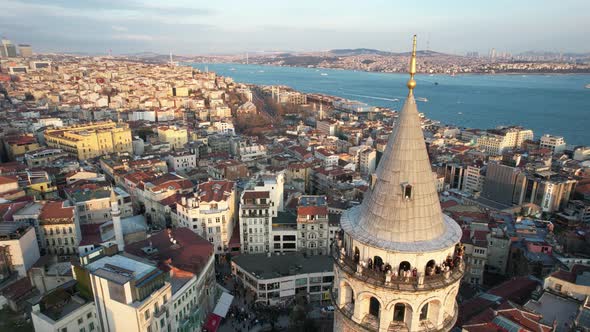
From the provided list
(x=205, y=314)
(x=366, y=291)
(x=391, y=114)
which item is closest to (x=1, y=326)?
(x=205, y=314)

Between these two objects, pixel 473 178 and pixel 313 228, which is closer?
pixel 313 228

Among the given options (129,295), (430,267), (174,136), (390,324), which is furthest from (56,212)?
(174,136)

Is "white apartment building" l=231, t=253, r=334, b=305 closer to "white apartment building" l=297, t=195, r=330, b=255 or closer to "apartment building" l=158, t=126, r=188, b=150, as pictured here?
"white apartment building" l=297, t=195, r=330, b=255

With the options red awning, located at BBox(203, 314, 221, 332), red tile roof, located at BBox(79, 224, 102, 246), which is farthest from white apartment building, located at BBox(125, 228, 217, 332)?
red tile roof, located at BBox(79, 224, 102, 246)

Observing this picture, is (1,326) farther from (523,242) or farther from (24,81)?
(24,81)

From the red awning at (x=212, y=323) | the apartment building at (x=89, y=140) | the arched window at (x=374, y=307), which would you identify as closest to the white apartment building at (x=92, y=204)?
the red awning at (x=212, y=323)

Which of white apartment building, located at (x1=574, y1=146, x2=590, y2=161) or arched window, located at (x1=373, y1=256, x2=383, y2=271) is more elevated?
arched window, located at (x1=373, y1=256, x2=383, y2=271)

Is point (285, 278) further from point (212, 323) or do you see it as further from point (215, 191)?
point (215, 191)
